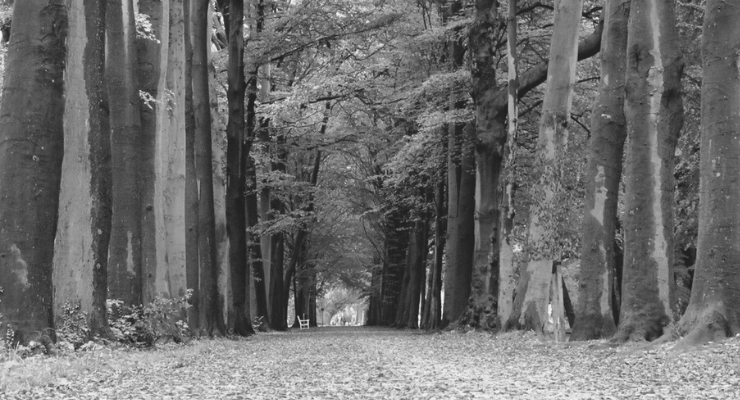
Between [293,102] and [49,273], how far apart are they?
52.8 ft

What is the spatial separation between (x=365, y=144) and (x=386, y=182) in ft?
17.3

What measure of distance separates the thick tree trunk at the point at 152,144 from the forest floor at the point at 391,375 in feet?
7.04

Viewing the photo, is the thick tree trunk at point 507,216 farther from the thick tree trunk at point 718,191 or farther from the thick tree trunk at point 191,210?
the thick tree trunk at point 718,191

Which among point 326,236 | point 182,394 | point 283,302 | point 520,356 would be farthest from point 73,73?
point 326,236

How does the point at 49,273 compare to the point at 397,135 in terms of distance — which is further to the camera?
the point at 397,135

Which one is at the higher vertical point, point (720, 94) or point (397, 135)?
point (397, 135)

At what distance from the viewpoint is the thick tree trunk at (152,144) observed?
1420 centimetres

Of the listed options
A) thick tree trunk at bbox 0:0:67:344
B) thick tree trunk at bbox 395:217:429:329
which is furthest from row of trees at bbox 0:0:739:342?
thick tree trunk at bbox 395:217:429:329

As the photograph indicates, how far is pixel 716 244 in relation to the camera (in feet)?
33.9

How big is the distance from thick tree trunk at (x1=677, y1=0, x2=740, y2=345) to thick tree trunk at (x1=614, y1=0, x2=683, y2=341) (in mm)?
1359

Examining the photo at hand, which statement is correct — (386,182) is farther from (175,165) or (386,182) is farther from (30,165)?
(30,165)

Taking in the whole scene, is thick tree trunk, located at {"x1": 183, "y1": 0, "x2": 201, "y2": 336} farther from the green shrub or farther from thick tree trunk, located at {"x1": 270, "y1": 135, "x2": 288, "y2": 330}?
thick tree trunk, located at {"x1": 270, "y1": 135, "x2": 288, "y2": 330}

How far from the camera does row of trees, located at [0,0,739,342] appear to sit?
33.0ft

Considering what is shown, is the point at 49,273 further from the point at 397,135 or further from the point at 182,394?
the point at 397,135
